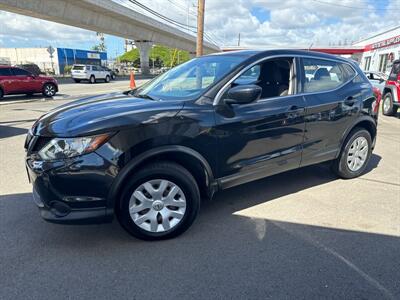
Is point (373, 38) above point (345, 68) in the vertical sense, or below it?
above

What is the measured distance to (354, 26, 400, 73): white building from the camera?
89.4 ft

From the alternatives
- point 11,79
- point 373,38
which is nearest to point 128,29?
point 11,79

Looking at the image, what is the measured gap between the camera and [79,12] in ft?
89.1

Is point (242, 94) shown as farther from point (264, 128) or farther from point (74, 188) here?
point (74, 188)

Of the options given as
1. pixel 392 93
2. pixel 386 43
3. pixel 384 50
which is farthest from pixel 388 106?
pixel 384 50

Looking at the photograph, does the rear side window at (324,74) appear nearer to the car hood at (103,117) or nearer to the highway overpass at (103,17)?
the car hood at (103,117)

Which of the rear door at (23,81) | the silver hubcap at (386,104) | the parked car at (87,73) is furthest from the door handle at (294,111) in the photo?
the parked car at (87,73)

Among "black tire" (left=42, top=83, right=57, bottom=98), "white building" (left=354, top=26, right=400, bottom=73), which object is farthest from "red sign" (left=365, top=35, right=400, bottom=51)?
"black tire" (left=42, top=83, right=57, bottom=98)

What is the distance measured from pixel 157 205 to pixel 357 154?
3.31 m

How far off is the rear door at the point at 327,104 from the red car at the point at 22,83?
584 inches

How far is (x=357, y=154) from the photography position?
4.80 metres

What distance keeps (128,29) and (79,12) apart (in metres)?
9.95

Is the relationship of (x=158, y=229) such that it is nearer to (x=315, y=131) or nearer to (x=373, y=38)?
(x=315, y=131)

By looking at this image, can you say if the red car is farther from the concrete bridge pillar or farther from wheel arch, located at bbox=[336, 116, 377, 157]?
the concrete bridge pillar
